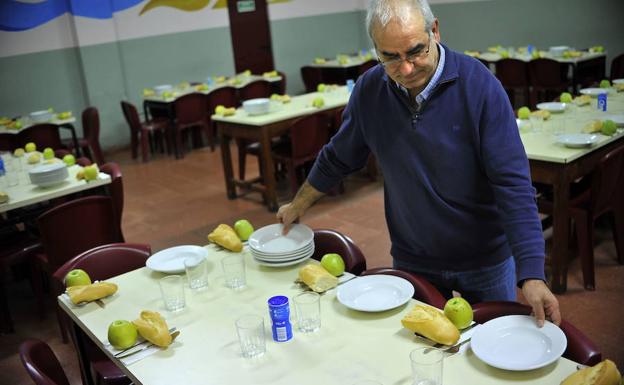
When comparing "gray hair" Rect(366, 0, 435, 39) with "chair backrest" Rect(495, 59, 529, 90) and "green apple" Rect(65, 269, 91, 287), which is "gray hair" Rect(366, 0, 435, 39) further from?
"chair backrest" Rect(495, 59, 529, 90)

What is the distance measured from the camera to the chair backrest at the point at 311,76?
393 inches

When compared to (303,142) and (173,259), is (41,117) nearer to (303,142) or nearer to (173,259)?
(303,142)

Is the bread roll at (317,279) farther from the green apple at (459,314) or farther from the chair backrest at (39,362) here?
the chair backrest at (39,362)

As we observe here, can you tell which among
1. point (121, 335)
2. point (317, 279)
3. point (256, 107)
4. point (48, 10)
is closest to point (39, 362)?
point (121, 335)

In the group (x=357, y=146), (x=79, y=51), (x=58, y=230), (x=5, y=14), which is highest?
(x=5, y=14)

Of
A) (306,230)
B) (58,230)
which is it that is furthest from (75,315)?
(58,230)

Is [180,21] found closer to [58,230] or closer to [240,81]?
[240,81]

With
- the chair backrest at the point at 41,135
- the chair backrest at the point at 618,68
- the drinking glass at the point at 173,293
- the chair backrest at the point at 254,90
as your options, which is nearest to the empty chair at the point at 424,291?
the drinking glass at the point at 173,293

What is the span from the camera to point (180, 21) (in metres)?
9.46

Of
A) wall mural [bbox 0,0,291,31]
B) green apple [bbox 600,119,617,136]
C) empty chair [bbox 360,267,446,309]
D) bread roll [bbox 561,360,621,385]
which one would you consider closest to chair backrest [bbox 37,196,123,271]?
empty chair [bbox 360,267,446,309]

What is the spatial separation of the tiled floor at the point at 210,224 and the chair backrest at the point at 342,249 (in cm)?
139

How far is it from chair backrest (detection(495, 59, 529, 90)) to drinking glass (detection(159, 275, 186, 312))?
6836 millimetres

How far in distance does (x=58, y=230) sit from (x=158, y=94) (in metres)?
5.38

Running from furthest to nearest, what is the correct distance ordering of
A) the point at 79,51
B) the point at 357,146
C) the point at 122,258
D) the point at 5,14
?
the point at 79,51 < the point at 5,14 < the point at 122,258 < the point at 357,146
